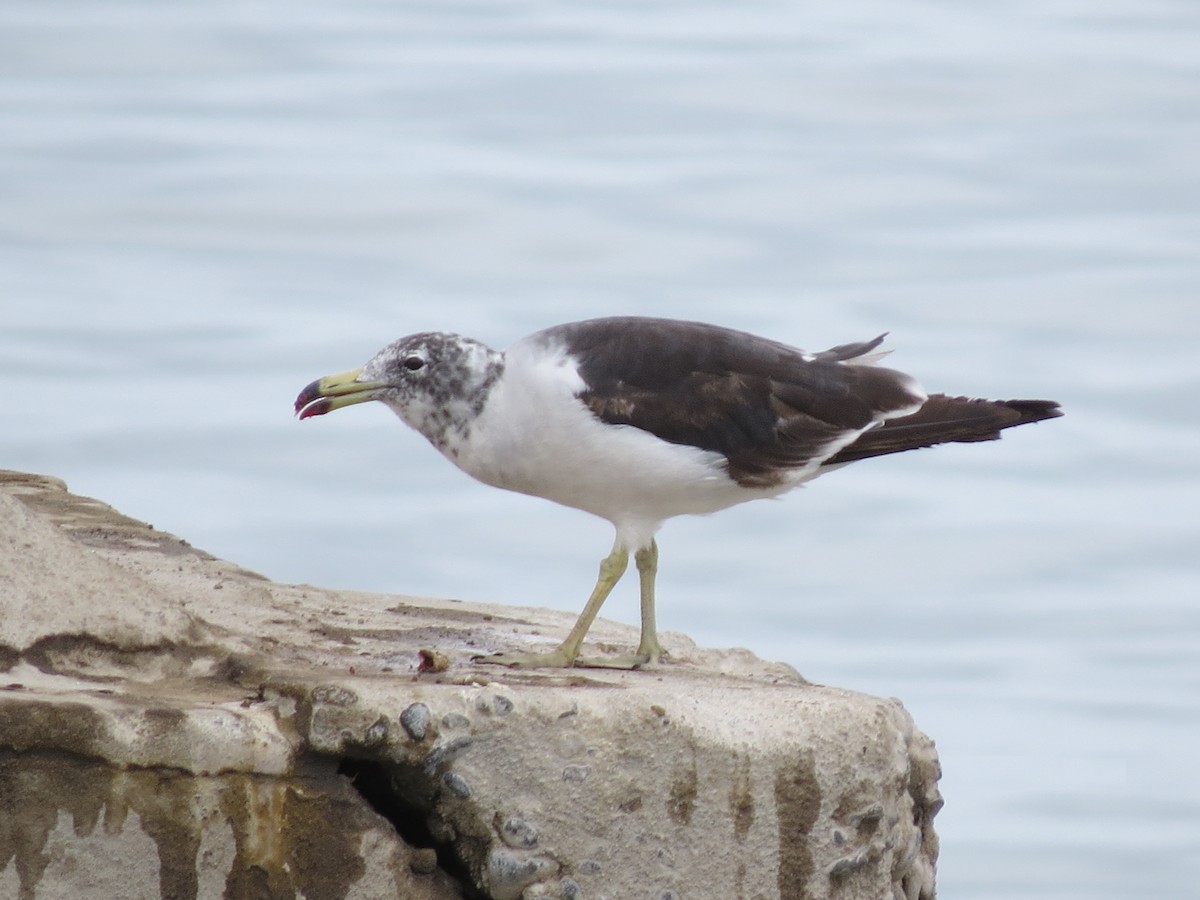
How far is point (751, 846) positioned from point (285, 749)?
1.15 meters

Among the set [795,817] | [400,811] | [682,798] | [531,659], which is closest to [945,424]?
[531,659]

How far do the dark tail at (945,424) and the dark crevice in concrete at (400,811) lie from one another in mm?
1977

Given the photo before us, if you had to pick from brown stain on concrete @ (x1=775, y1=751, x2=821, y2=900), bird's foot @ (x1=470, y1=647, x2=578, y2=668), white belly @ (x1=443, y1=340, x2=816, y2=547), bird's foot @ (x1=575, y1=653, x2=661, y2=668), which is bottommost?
brown stain on concrete @ (x1=775, y1=751, x2=821, y2=900)

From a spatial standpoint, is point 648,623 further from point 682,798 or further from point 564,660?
point 682,798

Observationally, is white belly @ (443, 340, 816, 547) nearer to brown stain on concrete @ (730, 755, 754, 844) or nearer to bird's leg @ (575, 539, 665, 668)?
bird's leg @ (575, 539, 665, 668)

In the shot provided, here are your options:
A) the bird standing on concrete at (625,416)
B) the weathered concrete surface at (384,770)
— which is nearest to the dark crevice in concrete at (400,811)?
the weathered concrete surface at (384,770)

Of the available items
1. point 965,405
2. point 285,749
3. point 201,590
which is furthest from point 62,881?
point 965,405

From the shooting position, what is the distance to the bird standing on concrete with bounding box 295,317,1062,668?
5652 millimetres

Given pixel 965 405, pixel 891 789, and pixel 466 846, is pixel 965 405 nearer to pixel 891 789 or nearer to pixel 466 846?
pixel 891 789

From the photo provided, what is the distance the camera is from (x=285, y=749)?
174 inches

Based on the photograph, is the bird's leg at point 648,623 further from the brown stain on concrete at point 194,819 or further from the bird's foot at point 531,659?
the brown stain on concrete at point 194,819

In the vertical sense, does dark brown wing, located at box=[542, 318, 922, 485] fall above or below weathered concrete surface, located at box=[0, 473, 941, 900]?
above

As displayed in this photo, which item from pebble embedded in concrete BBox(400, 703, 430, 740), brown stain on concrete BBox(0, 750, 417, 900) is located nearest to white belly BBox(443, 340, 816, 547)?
pebble embedded in concrete BBox(400, 703, 430, 740)

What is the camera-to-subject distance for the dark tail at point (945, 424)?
242 inches
